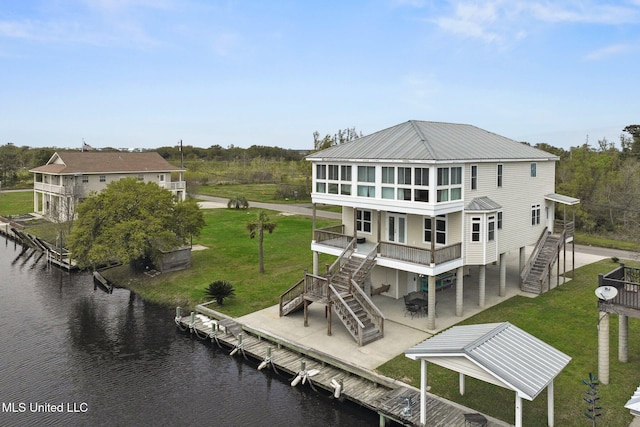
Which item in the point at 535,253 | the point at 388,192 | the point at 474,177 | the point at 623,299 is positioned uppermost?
the point at 474,177

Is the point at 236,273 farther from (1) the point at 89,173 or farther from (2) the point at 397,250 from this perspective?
(1) the point at 89,173

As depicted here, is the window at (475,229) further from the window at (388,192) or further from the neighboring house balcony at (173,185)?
the neighboring house balcony at (173,185)

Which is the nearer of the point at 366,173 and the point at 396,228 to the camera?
the point at 366,173

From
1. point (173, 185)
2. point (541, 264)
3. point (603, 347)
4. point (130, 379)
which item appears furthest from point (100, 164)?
point (603, 347)

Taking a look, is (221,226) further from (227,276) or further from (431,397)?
(431,397)

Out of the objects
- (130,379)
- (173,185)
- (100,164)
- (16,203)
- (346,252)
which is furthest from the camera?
(16,203)
